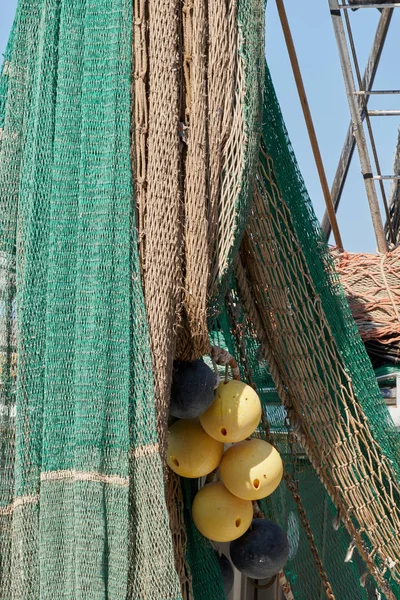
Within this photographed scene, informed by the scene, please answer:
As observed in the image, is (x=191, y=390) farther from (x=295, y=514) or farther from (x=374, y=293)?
(x=374, y=293)

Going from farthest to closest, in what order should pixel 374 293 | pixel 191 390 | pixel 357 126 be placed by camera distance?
pixel 357 126
pixel 374 293
pixel 191 390

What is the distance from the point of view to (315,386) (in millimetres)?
2158

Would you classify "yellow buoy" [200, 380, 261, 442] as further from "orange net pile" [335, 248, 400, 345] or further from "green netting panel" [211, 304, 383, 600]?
"orange net pile" [335, 248, 400, 345]

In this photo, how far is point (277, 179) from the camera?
6.89ft

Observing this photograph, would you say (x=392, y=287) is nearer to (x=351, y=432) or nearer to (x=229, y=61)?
(x=351, y=432)

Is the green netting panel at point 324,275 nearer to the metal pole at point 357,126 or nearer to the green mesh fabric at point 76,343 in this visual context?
the green mesh fabric at point 76,343

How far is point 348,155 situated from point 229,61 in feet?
17.1

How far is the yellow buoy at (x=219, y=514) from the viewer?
6.14 ft

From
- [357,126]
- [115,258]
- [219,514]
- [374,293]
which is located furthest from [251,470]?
[357,126]

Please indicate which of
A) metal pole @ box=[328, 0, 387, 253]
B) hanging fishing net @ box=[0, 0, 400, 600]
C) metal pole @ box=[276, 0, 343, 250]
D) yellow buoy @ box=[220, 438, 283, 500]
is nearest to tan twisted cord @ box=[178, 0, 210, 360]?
hanging fishing net @ box=[0, 0, 400, 600]

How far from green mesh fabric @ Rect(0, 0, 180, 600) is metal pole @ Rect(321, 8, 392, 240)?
4.19 m

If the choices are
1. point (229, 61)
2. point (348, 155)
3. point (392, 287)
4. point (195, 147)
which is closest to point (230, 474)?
point (195, 147)

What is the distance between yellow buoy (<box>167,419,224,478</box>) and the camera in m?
1.86

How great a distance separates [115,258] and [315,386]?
700 mm
